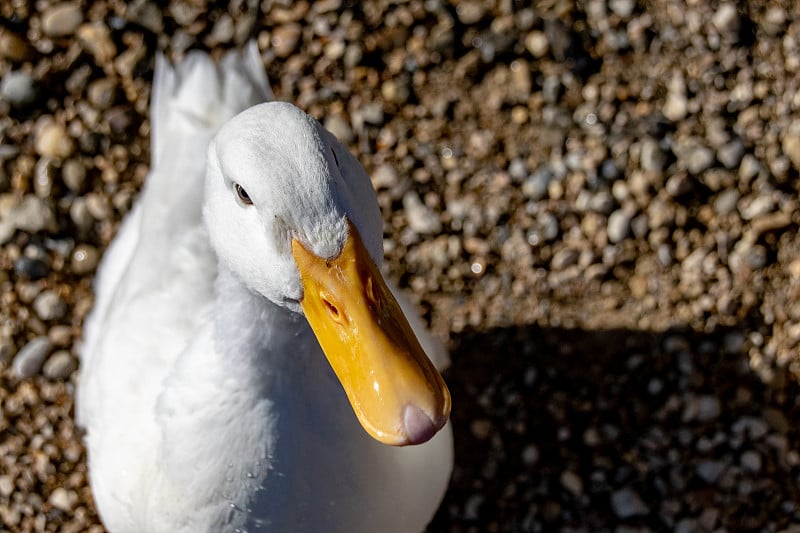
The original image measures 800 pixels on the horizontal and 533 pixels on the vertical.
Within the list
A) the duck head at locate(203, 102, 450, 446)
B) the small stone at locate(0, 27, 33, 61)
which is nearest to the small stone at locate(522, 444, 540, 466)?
the duck head at locate(203, 102, 450, 446)

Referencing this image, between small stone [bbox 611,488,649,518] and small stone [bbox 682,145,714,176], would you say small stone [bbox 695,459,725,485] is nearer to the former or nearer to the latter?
small stone [bbox 611,488,649,518]

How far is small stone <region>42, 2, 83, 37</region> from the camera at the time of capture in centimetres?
344

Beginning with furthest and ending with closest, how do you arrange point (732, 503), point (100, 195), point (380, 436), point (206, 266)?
point (100, 195), point (732, 503), point (206, 266), point (380, 436)

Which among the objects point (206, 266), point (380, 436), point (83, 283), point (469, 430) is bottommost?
point (469, 430)

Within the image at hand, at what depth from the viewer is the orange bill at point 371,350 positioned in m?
1.57

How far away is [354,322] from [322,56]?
2.05 meters

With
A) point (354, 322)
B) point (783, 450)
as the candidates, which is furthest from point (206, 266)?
point (783, 450)

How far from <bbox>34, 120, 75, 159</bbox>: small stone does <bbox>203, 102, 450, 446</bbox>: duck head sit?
1907 millimetres

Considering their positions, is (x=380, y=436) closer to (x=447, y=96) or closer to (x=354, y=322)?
(x=354, y=322)

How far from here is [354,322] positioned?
5.31 feet

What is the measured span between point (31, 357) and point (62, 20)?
1.32 metres

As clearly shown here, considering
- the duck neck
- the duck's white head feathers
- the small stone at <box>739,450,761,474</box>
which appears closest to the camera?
the duck's white head feathers

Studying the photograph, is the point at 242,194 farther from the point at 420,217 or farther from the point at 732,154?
the point at 732,154

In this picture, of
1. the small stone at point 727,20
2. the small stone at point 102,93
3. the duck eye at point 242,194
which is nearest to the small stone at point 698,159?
the small stone at point 727,20
